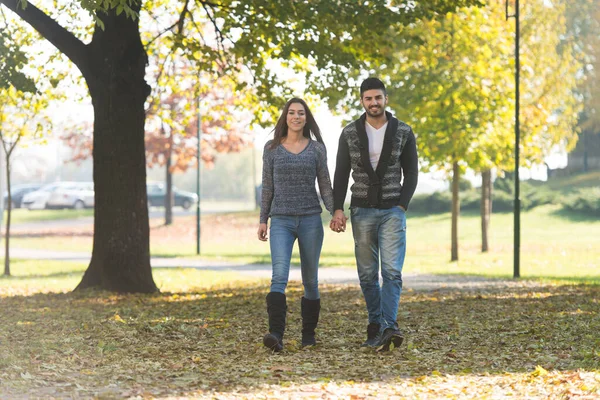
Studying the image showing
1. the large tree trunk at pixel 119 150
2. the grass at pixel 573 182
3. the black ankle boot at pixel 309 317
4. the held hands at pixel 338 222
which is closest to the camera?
the held hands at pixel 338 222

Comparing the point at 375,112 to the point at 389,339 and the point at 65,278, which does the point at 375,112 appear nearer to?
the point at 389,339

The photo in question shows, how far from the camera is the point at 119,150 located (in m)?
12.6

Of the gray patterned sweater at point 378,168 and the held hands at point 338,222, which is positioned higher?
the gray patterned sweater at point 378,168

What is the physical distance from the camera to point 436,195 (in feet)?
142

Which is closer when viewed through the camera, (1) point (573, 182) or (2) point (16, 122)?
(2) point (16, 122)

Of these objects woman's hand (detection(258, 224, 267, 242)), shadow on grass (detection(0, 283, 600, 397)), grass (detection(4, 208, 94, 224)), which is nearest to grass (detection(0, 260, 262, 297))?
shadow on grass (detection(0, 283, 600, 397))

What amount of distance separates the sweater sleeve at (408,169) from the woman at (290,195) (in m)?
0.57

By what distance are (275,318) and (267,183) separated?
104 cm

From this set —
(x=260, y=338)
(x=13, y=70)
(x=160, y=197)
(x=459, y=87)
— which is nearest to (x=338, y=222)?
(x=260, y=338)

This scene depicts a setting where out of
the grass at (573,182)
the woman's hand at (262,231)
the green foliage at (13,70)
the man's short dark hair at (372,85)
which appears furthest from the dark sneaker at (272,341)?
the grass at (573,182)

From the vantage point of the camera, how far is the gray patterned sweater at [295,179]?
7137mm

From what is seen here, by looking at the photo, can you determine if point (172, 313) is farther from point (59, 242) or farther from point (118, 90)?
point (59, 242)

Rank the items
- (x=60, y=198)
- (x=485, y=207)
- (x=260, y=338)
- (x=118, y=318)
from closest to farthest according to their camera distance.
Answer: (x=260, y=338) → (x=118, y=318) → (x=485, y=207) → (x=60, y=198)

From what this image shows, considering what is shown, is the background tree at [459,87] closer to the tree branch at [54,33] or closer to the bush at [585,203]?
the tree branch at [54,33]
